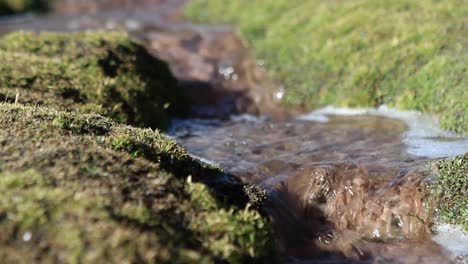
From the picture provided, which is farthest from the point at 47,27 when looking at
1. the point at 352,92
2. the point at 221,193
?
the point at 221,193

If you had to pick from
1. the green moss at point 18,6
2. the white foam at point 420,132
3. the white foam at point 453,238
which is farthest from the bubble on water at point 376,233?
the green moss at point 18,6

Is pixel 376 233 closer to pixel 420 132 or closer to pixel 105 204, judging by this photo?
pixel 420 132

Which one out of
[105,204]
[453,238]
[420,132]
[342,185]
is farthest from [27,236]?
[420,132]

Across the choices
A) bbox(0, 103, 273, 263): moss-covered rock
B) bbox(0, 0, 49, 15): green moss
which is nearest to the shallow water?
bbox(0, 103, 273, 263): moss-covered rock

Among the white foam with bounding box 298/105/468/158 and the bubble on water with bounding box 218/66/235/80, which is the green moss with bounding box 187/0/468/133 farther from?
the bubble on water with bounding box 218/66/235/80

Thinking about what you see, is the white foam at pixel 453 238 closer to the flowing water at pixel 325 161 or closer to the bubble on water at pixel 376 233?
the flowing water at pixel 325 161

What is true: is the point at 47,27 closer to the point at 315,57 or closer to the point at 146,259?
the point at 315,57
